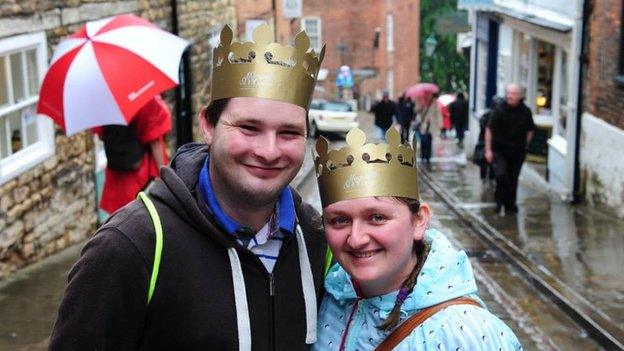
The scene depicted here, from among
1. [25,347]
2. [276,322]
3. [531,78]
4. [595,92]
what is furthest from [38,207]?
[531,78]

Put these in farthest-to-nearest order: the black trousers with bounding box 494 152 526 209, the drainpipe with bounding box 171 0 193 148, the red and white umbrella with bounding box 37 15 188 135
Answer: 1. the drainpipe with bounding box 171 0 193 148
2. the black trousers with bounding box 494 152 526 209
3. the red and white umbrella with bounding box 37 15 188 135

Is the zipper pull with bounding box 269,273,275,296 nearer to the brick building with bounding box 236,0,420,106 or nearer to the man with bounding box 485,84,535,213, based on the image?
the man with bounding box 485,84,535,213

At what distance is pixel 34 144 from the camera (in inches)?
342

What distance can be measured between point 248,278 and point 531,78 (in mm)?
16182

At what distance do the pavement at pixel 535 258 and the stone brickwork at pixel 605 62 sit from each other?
1348mm

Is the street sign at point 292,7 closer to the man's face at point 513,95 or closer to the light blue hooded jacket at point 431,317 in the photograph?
the man's face at point 513,95

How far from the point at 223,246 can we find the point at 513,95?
931cm

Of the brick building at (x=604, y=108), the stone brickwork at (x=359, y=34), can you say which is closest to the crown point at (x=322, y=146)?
the brick building at (x=604, y=108)

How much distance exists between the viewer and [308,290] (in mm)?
2799

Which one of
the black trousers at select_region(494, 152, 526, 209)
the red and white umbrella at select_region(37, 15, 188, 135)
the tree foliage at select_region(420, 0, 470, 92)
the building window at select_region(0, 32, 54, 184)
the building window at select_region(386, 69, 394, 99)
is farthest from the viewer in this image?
the tree foliage at select_region(420, 0, 470, 92)

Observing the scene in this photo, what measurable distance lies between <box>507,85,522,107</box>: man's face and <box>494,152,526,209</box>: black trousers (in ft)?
2.15

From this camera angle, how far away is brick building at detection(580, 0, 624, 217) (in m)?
11.6

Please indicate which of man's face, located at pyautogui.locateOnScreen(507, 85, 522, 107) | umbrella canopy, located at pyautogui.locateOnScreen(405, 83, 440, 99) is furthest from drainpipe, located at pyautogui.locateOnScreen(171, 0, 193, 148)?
umbrella canopy, located at pyautogui.locateOnScreen(405, 83, 440, 99)

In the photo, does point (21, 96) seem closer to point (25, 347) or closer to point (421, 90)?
point (25, 347)
